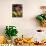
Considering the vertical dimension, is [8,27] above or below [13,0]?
below

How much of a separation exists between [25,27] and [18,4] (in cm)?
40

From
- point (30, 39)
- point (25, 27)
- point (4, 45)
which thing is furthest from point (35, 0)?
point (4, 45)

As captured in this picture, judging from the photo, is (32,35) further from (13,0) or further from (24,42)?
(13,0)

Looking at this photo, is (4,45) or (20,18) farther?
(20,18)

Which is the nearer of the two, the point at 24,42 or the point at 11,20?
the point at 24,42

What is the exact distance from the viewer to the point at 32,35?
305 cm

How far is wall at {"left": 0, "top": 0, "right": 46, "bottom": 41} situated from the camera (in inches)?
120

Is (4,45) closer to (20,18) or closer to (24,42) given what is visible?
(24,42)

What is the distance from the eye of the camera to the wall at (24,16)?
120 inches

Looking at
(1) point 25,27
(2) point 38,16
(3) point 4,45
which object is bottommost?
(3) point 4,45

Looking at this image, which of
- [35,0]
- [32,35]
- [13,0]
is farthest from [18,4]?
[32,35]

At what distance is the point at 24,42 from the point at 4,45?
0.31 m

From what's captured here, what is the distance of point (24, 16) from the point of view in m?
3.07

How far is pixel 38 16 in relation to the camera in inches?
119
